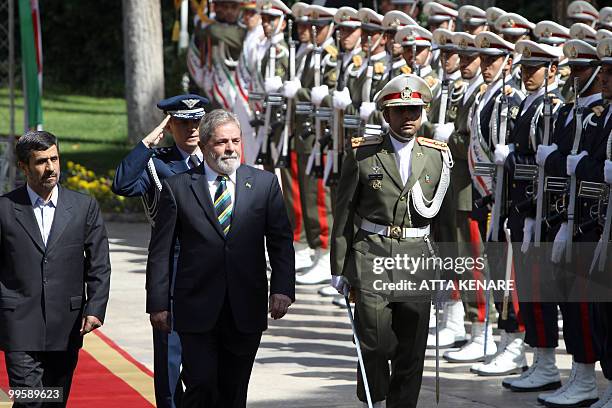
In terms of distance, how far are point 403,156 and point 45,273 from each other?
197 centimetres

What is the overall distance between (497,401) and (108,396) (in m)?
2.28

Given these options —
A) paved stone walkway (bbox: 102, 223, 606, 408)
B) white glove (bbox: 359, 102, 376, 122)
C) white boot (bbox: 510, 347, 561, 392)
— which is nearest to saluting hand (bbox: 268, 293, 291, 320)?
paved stone walkway (bbox: 102, 223, 606, 408)

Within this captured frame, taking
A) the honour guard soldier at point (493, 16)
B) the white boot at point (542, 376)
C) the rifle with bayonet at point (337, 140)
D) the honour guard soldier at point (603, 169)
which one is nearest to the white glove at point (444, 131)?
the honour guard soldier at point (493, 16)

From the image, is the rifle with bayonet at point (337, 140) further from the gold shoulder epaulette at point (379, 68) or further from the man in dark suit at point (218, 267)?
the man in dark suit at point (218, 267)

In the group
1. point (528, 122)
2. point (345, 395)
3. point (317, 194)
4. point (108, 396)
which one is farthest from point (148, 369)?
point (317, 194)

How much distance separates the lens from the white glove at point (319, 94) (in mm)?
12477

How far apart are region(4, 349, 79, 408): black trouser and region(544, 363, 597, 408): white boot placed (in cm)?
295

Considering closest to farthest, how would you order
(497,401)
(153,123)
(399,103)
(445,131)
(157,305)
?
(157,305)
(399,103)
(497,401)
(445,131)
(153,123)

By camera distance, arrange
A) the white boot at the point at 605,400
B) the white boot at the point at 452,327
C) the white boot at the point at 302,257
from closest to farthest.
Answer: the white boot at the point at 605,400 → the white boot at the point at 452,327 → the white boot at the point at 302,257

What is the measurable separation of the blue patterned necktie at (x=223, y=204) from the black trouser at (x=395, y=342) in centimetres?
108

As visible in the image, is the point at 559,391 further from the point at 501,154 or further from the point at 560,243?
the point at 501,154

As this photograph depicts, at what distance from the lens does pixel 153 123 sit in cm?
2431

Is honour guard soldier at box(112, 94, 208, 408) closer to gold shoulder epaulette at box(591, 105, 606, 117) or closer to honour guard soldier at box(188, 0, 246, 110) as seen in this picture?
gold shoulder epaulette at box(591, 105, 606, 117)

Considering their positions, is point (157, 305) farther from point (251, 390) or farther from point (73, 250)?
point (251, 390)
